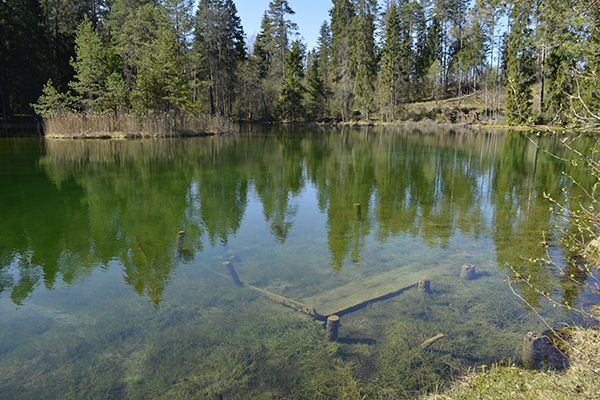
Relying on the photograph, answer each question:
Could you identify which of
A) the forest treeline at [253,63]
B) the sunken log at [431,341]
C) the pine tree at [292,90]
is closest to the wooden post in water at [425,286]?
the sunken log at [431,341]

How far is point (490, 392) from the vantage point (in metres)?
3.80

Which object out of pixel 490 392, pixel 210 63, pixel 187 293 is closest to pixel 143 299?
pixel 187 293

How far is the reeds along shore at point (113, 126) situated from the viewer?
1364 inches

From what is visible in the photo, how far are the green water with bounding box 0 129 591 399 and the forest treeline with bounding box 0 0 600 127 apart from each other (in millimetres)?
19039

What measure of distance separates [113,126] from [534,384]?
121 feet

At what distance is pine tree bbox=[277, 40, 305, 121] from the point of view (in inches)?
2318

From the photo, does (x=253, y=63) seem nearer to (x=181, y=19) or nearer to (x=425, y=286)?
(x=181, y=19)

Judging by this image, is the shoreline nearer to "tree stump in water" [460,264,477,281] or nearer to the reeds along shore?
the reeds along shore

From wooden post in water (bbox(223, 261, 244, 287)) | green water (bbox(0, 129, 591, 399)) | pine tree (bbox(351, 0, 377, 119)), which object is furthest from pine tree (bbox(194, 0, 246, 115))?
wooden post in water (bbox(223, 261, 244, 287))

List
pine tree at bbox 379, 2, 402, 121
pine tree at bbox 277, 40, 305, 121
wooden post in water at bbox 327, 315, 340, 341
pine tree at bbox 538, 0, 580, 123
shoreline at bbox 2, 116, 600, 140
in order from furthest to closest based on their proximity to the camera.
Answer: pine tree at bbox 277, 40, 305, 121 → pine tree at bbox 379, 2, 402, 121 → shoreline at bbox 2, 116, 600, 140 → wooden post in water at bbox 327, 315, 340, 341 → pine tree at bbox 538, 0, 580, 123

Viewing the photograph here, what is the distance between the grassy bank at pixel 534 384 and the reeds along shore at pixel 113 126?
35117 millimetres

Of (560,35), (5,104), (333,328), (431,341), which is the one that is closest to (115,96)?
(5,104)

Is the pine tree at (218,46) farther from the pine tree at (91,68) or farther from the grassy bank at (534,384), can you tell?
the grassy bank at (534,384)

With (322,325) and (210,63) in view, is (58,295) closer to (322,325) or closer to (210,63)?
(322,325)
